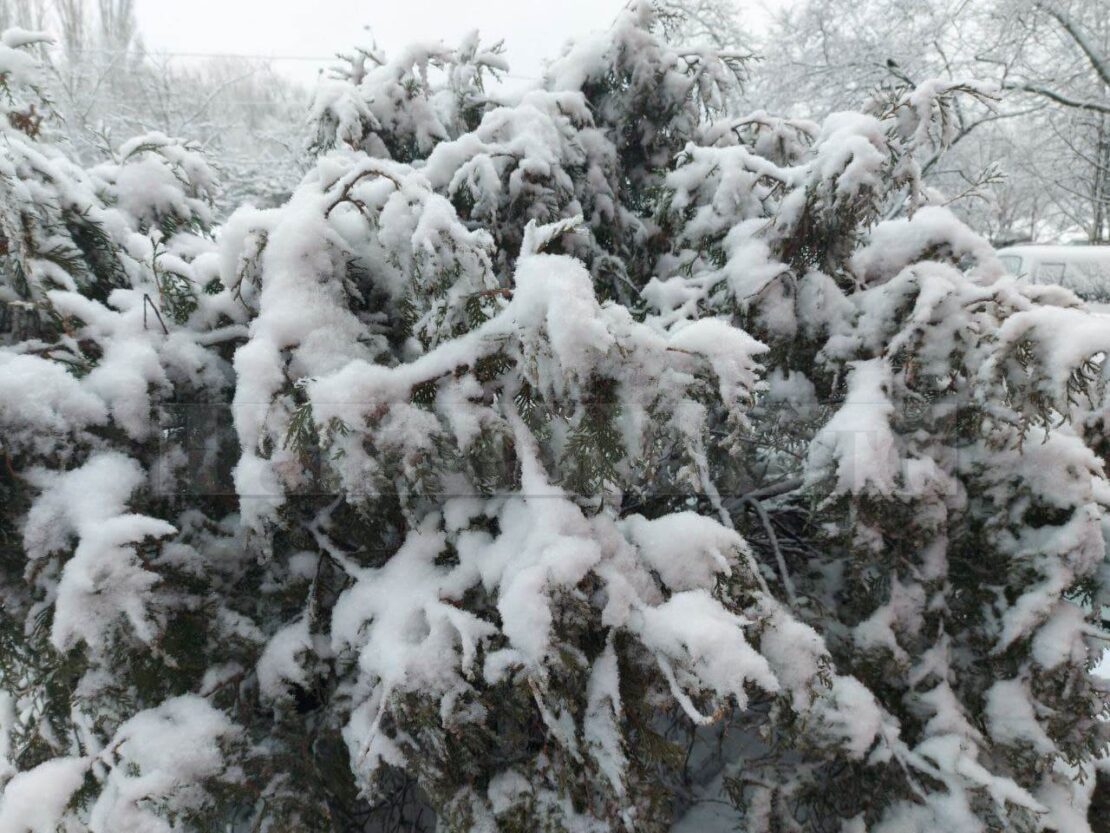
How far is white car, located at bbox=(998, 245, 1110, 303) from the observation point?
27.8 feet

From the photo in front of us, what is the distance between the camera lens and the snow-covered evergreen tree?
4.06ft

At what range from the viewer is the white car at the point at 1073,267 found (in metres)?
8.48

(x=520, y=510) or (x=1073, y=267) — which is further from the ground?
(x=520, y=510)

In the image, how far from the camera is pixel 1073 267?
8688 millimetres

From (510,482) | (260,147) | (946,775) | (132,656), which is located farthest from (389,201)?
(260,147)

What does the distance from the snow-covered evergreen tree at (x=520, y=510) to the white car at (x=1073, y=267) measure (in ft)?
27.8

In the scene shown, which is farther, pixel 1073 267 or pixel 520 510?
pixel 1073 267

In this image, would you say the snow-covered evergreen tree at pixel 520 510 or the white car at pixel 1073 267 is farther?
the white car at pixel 1073 267

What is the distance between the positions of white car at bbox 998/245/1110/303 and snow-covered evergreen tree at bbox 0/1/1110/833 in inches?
334

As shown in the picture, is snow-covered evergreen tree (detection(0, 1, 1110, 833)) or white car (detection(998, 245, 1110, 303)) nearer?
snow-covered evergreen tree (detection(0, 1, 1110, 833))

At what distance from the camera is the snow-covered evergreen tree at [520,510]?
124 cm

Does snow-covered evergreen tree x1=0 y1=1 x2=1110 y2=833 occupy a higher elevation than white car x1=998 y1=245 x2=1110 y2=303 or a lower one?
higher

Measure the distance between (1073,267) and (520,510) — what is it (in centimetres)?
1026

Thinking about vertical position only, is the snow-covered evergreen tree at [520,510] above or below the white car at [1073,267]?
above
